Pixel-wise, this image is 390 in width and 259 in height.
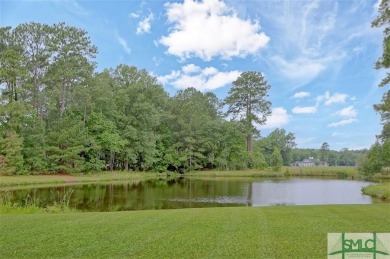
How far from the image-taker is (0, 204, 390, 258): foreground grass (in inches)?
196

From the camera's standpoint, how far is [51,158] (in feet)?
113

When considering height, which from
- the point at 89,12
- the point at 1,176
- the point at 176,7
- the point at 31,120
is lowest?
the point at 1,176

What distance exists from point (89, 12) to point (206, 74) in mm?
28373

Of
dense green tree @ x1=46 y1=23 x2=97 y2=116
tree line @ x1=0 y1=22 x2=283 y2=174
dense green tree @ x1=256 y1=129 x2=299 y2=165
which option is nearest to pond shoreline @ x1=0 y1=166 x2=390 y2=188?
tree line @ x1=0 y1=22 x2=283 y2=174

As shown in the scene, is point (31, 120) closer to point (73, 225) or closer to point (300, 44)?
point (300, 44)

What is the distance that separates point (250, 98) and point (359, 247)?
52.1 m

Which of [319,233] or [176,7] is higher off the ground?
[176,7]

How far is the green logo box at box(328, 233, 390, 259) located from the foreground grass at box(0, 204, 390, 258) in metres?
0.20

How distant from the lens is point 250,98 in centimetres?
5559

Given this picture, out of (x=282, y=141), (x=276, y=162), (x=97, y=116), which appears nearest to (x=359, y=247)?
(x=97, y=116)

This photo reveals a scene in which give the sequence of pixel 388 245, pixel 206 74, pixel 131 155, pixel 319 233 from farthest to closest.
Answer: pixel 206 74 < pixel 131 155 < pixel 319 233 < pixel 388 245

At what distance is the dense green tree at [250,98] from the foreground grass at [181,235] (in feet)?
156

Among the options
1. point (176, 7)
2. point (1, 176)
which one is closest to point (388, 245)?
point (176, 7)

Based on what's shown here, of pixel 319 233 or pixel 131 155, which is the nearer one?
pixel 319 233
